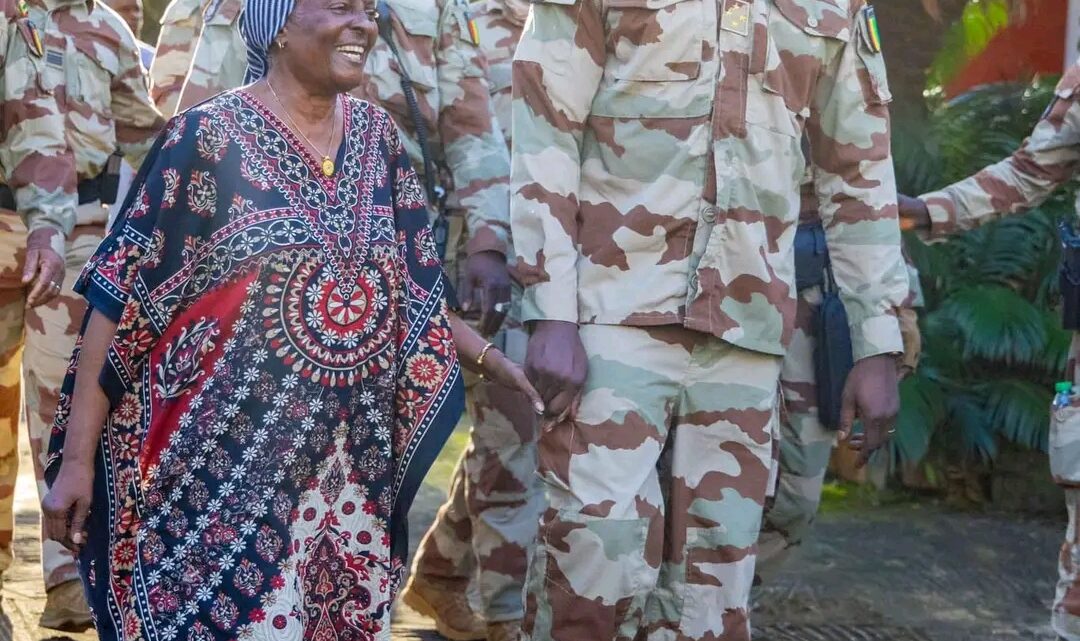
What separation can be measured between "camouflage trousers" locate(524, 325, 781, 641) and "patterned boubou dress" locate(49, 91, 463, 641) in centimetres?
46

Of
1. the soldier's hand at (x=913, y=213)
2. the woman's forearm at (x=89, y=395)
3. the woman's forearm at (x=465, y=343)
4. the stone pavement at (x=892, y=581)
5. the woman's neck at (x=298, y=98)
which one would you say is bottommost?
the stone pavement at (x=892, y=581)

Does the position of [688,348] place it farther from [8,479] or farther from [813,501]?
[8,479]

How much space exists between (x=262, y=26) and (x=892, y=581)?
13.2 feet

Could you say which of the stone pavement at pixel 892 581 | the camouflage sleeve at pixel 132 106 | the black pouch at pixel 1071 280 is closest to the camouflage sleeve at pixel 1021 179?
the black pouch at pixel 1071 280

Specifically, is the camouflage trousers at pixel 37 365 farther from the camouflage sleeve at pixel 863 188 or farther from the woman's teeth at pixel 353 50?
the camouflage sleeve at pixel 863 188

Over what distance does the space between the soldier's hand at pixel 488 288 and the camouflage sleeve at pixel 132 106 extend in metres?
1.53

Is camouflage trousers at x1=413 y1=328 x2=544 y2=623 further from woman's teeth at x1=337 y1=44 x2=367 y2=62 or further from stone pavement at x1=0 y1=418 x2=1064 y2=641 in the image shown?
woman's teeth at x1=337 y1=44 x2=367 y2=62

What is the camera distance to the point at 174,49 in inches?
221

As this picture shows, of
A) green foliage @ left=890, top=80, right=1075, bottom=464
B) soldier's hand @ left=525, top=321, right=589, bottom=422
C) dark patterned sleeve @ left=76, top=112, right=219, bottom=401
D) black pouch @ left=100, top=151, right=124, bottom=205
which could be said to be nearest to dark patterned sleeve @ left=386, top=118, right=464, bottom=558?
soldier's hand @ left=525, top=321, right=589, bottom=422

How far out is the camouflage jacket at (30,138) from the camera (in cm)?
503

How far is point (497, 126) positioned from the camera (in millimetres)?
5320

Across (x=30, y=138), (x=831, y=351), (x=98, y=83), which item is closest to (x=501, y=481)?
(x=831, y=351)

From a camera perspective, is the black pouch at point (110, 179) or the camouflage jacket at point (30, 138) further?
the black pouch at point (110, 179)

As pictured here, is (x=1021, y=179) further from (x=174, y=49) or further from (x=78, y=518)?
(x=78, y=518)
